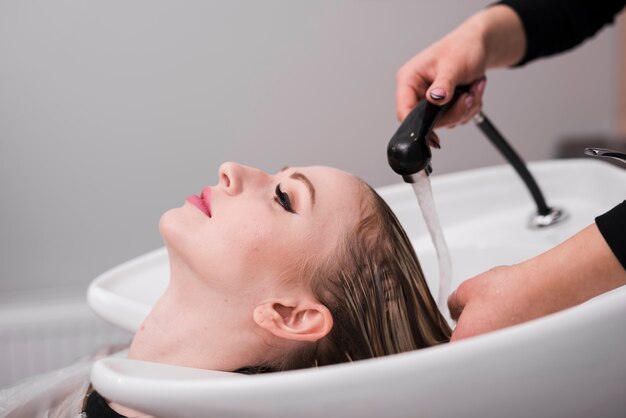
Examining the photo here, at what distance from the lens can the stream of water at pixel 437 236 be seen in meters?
0.99

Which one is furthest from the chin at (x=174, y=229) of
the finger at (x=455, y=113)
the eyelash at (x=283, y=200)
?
the finger at (x=455, y=113)

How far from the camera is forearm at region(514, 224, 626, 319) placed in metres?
0.76

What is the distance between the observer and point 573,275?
76cm

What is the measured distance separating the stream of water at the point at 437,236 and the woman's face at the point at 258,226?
3.6 inches

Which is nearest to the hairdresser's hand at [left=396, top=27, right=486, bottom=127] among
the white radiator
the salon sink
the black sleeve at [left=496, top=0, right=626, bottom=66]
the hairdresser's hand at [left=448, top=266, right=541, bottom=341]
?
the black sleeve at [left=496, top=0, right=626, bottom=66]

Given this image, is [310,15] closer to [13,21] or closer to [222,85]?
[222,85]

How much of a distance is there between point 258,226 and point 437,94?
13.7 inches

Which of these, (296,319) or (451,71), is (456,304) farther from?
(451,71)

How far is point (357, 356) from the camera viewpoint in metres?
0.91

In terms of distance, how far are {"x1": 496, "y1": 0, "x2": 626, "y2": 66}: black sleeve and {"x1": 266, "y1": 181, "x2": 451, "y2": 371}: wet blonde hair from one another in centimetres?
56

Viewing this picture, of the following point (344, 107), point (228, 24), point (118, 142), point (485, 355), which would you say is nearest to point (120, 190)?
point (118, 142)

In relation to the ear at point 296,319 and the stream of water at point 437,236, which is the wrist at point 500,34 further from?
the ear at point 296,319

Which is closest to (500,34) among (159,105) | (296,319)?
(296,319)

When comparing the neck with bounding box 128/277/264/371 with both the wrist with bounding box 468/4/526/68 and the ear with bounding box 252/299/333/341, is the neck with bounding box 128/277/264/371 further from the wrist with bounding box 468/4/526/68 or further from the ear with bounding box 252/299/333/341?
the wrist with bounding box 468/4/526/68
